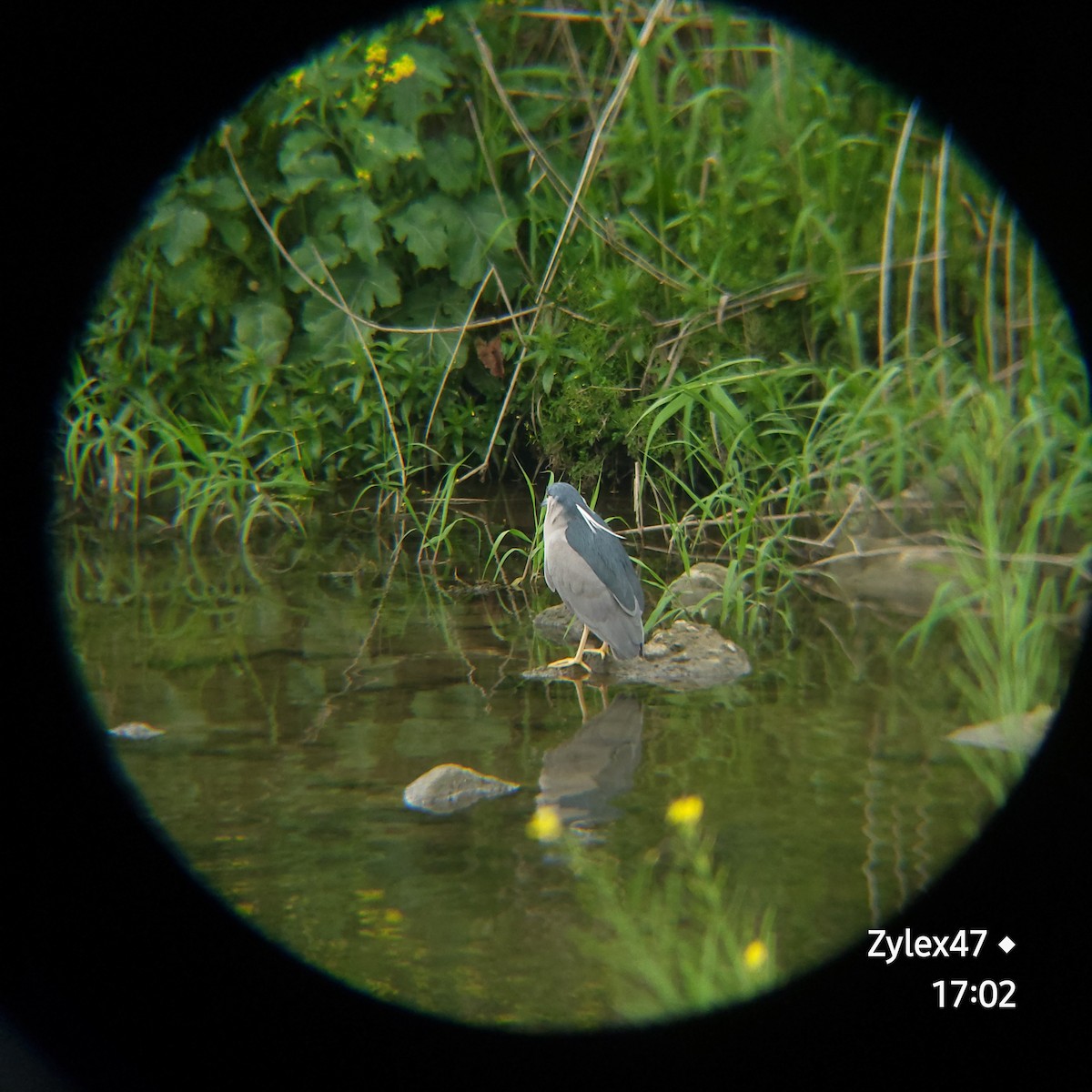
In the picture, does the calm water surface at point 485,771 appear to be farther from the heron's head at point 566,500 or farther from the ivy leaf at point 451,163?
the ivy leaf at point 451,163

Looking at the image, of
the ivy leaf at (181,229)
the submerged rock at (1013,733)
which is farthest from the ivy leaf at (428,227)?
the submerged rock at (1013,733)

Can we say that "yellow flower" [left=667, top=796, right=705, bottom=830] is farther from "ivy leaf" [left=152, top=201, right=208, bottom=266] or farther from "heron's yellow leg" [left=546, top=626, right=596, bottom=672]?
"ivy leaf" [left=152, top=201, right=208, bottom=266]

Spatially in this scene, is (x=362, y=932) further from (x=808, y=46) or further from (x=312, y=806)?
(x=808, y=46)

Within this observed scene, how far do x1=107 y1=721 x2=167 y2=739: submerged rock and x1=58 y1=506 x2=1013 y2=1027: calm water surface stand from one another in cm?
4

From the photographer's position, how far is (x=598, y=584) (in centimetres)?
391

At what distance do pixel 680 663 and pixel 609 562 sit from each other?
0.42 meters

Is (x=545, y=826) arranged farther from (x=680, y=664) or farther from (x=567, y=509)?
(x=567, y=509)

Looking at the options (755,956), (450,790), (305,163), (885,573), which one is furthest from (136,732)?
(305,163)

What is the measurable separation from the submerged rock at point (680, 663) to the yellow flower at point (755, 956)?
1.40m

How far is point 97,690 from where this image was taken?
3.89 metres

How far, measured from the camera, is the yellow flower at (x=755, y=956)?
7.90 feet

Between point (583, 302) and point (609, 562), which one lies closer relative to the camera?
point (609, 562)

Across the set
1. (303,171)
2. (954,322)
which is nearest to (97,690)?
(303,171)

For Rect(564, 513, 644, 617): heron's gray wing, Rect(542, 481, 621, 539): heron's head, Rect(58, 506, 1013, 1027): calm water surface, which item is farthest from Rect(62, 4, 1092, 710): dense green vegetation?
Rect(58, 506, 1013, 1027): calm water surface
